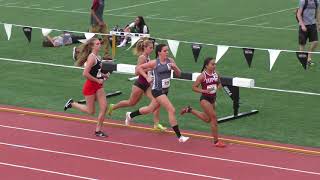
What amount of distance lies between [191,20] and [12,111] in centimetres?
1288

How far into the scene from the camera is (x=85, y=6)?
105 ft

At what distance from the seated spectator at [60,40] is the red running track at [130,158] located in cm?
856

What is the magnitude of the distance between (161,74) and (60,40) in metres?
10.2

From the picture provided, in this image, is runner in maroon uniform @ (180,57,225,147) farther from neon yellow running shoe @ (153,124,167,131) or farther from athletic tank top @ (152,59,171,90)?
neon yellow running shoe @ (153,124,167,131)

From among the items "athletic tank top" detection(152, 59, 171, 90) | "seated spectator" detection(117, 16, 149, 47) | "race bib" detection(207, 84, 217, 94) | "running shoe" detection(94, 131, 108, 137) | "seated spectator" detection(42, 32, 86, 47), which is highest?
"athletic tank top" detection(152, 59, 171, 90)

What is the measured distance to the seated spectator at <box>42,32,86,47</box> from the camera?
2281 centimetres

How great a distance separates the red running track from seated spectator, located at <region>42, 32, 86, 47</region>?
8.56 meters

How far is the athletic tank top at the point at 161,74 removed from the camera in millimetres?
13250

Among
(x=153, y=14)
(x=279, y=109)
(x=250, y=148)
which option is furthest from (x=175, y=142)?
(x=153, y=14)

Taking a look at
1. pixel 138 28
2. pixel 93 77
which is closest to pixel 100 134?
pixel 93 77

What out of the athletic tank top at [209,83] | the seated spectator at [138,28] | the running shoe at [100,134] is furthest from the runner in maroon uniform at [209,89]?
the seated spectator at [138,28]

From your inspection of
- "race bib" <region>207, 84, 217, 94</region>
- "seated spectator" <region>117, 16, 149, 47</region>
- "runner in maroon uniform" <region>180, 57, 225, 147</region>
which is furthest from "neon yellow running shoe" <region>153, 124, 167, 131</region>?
"seated spectator" <region>117, 16, 149, 47</region>

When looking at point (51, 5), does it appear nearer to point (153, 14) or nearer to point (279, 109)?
point (153, 14)

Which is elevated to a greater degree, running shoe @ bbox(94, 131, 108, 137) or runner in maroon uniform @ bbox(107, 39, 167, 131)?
runner in maroon uniform @ bbox(107, 39, 167, 131)
